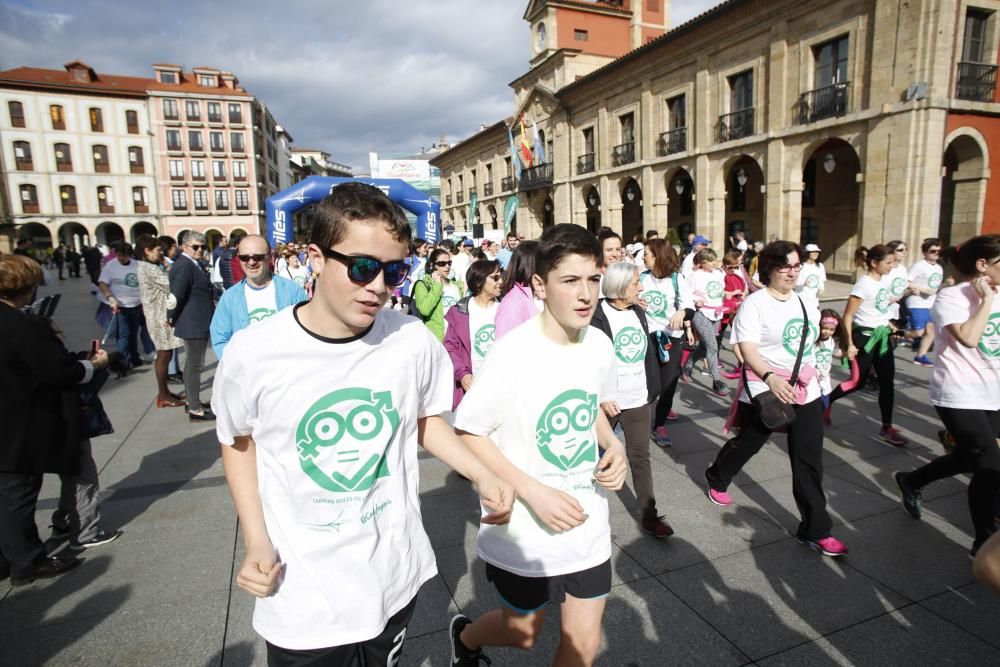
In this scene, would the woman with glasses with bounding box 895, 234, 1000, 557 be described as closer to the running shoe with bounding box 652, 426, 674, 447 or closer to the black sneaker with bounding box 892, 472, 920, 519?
the black sneaker with bounding box 892, 472, 920, 519

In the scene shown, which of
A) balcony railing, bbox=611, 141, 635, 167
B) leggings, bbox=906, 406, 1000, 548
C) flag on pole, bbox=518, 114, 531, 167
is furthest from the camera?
flag on pole, bbox=518, 114, 531, 167

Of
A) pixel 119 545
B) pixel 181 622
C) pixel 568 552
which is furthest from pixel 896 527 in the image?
pixel 119 545

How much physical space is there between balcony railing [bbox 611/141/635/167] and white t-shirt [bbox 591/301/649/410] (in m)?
24.3

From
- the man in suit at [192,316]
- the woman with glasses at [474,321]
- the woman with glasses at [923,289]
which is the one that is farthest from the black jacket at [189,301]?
the woman with glasses at [923,289]

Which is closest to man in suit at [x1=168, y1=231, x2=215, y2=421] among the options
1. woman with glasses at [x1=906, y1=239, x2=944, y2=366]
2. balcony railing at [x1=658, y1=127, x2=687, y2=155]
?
woman with glasses at [x1=906, y1=239, x2=944, y2=366]

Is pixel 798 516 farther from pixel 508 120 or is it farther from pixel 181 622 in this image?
pixel 508 120

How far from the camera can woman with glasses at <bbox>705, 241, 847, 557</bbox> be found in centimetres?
337

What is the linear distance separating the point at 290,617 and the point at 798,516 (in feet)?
11.7

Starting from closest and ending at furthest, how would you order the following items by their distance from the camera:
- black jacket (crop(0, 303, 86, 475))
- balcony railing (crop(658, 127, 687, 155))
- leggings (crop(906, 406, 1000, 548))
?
black jacket (crop(0, 303, 86, 475)) → leggings (crop(906, 406, 1000, 548)) → balcony railing (crop(658, 127, 687, 155))

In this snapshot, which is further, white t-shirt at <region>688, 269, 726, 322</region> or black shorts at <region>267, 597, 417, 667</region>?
white t-shirt at <region>688, 269, 726, 322</region>

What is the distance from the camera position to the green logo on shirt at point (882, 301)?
548 centimetres

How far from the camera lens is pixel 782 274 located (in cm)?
352

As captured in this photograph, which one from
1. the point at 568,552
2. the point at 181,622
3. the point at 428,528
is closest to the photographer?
the point at 568,552

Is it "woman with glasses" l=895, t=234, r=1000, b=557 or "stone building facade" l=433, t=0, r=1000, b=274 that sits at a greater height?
"stone building facade" l=433, t=0, r=1000, b=274
